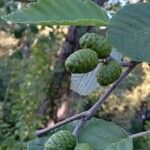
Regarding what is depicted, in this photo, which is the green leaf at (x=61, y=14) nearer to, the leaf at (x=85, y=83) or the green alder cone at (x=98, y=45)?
the green alder cone at (x=98, y=45)

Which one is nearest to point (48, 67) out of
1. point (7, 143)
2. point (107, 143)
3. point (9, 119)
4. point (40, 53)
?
point (40, 53)

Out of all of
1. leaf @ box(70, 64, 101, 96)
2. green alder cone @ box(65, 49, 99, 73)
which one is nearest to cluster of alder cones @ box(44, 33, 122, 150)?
green alder cone @ box(65, 49, 99, 73)

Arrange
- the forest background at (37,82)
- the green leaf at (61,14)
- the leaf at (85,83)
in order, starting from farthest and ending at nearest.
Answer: the forest background at (37,82)
the leaf at (85,83)
the green leaf at (61,14)

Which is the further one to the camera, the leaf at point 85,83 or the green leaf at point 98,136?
the leaf at point 85,83

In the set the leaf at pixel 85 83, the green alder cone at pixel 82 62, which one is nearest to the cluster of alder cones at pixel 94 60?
the green alder cone at pixel 82 62

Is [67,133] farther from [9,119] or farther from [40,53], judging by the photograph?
[9,119]
